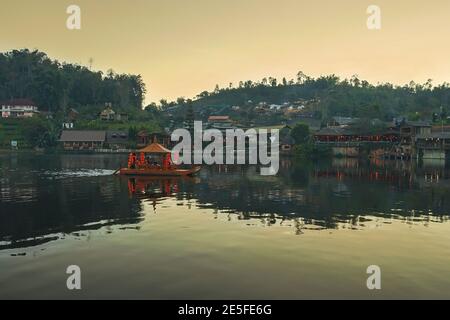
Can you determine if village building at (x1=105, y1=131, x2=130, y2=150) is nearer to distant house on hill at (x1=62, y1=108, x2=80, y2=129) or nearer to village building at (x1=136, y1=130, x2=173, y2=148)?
village building at (x1=136, y1=130, x2=173, y2=148)

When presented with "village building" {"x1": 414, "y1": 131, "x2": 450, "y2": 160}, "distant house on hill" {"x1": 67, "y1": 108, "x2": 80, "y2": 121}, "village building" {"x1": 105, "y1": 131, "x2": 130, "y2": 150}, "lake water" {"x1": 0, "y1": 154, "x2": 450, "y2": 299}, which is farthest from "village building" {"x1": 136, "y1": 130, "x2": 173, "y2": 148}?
"lake water" {"x1": 0, "y1": 154, "x2": 450, "y2": 299}

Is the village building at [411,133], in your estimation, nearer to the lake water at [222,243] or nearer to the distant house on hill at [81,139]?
the lake water at [222,243]

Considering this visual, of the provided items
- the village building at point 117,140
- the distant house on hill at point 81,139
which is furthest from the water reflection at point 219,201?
the village building at point 117,140

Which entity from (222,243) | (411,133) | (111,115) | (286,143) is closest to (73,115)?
(111,115)

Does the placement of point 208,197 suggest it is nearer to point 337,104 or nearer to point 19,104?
point 19,104

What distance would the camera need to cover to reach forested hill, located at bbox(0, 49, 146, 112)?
144m

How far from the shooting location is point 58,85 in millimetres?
144250

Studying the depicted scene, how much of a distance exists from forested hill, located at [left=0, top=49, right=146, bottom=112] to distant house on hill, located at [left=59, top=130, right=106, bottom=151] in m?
34.5

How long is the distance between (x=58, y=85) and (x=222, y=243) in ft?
462

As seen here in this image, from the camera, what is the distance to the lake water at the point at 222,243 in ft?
45.2
